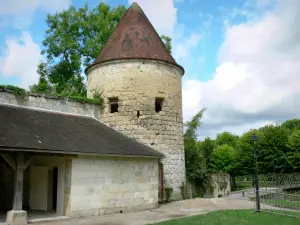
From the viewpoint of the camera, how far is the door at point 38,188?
11.9 meters

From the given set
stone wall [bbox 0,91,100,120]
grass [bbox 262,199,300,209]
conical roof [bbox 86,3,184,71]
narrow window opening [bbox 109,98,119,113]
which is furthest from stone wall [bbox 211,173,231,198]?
stone wall [bbox 0,91,100,120]

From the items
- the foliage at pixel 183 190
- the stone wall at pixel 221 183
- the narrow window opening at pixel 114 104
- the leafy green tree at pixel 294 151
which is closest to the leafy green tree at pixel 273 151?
the leafy green tree at pixel 294 151

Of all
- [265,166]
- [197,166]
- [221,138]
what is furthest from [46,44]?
[221,138]

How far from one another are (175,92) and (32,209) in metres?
7.98

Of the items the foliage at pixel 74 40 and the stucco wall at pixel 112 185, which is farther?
the foliage at pixel 74 40

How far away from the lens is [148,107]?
14461 millimetres

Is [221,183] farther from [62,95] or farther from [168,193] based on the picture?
[62,95]

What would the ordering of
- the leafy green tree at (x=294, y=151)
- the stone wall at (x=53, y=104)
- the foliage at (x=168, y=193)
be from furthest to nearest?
the leafy green tree at (x=294, y=151)
the foliage at (x=168, y=193)
the stone wall at (x=53, y=104)

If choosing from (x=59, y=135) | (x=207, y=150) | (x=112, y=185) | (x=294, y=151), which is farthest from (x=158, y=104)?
(x=207, y=150)

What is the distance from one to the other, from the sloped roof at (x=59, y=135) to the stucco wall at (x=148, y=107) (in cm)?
66

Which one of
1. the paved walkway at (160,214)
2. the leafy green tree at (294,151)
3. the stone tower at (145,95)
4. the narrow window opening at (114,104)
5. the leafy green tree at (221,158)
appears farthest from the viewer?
the leafy green tree at (221,158)

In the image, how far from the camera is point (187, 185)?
16438 mm

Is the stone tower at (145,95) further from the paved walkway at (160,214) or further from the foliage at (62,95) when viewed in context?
the paved walkway at (160,214)

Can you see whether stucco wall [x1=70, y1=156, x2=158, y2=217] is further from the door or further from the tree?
the tree
